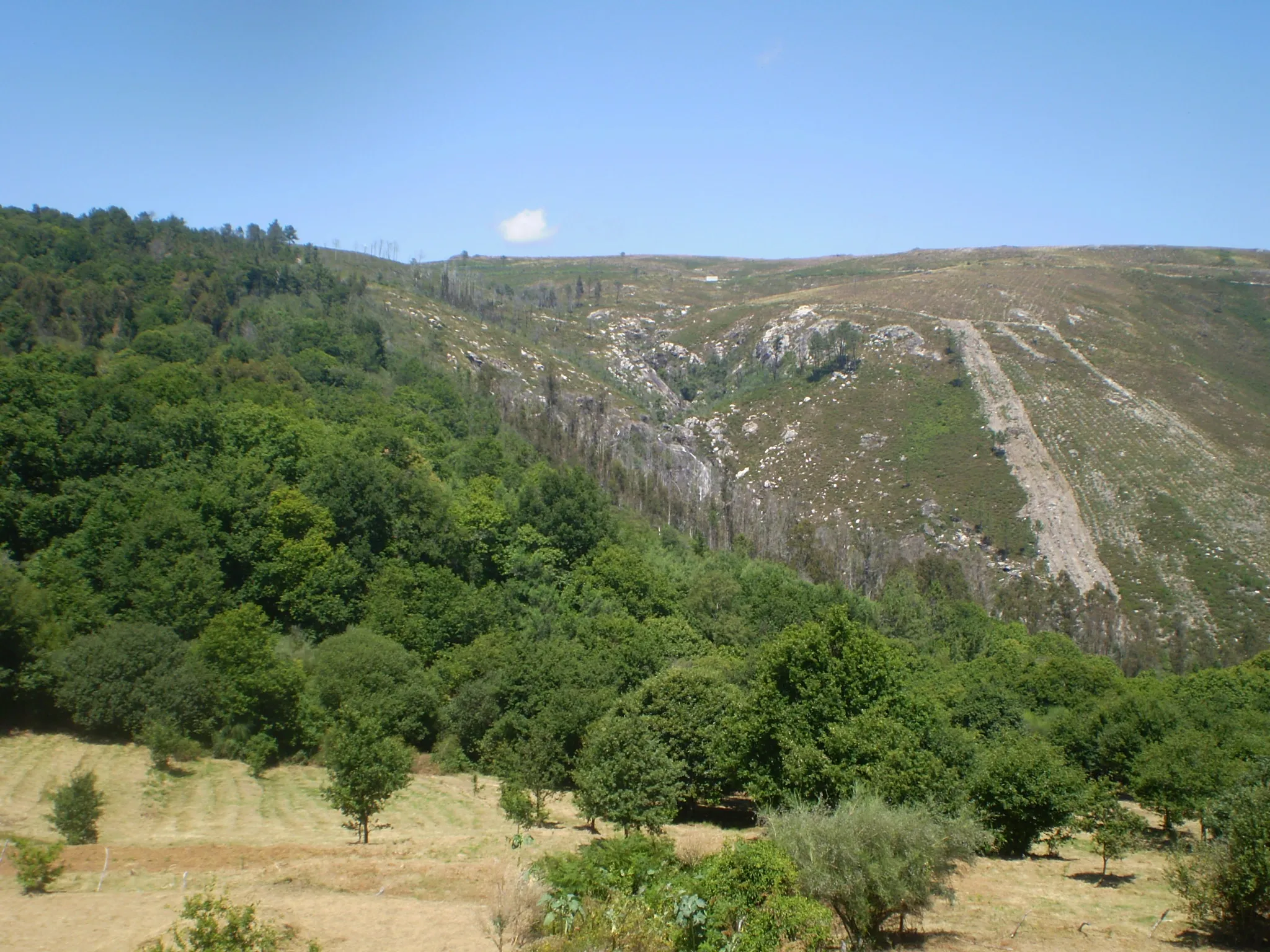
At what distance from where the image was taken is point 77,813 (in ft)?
74.3

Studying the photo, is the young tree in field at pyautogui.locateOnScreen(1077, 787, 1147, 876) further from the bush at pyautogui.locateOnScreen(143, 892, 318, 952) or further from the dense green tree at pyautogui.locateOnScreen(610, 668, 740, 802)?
the bush at pyautogui.locateOnScreen(143, 892, 318, 952)

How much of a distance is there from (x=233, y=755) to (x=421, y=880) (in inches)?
851

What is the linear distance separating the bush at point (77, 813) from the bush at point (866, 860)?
17.1 m

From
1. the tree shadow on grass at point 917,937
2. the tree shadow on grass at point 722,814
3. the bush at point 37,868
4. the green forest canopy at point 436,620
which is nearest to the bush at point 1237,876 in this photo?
the tree shadow on grass at point 917,937

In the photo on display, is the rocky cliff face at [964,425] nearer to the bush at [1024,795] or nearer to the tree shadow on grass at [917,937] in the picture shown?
the bush at [1024,795]

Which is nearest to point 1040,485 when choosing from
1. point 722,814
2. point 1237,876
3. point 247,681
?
point 722,814

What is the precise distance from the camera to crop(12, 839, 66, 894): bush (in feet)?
59.0

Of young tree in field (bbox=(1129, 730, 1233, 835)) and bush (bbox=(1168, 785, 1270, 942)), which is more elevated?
bush (bbox=(1168, 785, 1270, 942))

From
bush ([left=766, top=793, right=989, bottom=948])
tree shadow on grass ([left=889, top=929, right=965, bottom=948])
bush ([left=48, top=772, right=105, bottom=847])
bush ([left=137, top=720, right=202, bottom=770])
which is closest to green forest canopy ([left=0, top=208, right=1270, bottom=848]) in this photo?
bush ([left=137, top=720, right=202, bottom=770])

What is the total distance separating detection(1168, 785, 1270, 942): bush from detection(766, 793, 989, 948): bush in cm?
554

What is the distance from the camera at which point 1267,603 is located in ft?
303

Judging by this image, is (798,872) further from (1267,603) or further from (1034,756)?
(1267,603)

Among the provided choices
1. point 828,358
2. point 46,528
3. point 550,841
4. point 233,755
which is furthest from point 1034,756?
point 828,358

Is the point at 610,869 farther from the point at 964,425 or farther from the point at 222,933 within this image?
the point at 964,425
